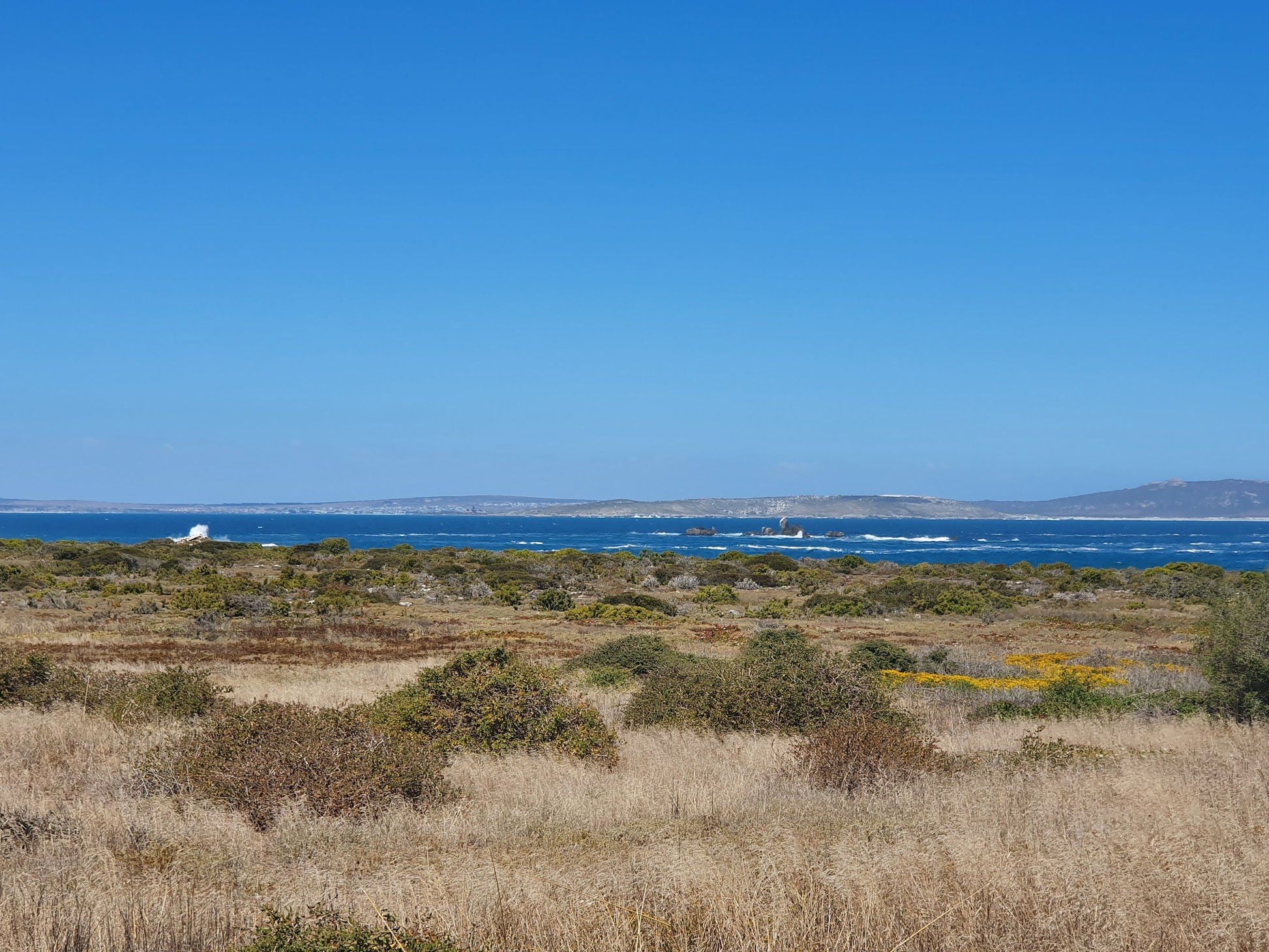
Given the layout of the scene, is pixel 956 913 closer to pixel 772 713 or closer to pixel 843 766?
pixel 843 766

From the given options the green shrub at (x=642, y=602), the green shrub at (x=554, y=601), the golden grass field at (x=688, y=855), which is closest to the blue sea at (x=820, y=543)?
the green shrub at (x=642, y=602)

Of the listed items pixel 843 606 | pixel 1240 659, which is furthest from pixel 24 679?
pixel 843 606

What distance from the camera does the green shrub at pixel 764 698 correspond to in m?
14.3

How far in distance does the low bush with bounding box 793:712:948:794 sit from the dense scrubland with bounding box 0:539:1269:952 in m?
0.04

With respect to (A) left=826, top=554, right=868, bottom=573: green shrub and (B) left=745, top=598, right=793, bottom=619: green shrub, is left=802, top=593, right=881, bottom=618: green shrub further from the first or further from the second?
(A) left=826, top=554, right=868, bottom=573: green shrub

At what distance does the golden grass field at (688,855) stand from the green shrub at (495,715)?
657 millimetres

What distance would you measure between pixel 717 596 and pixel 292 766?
49017 mm

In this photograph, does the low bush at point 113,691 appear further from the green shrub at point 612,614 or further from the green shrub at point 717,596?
the green shrub at point 717,596

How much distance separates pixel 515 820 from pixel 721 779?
263cm

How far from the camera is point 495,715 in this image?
12.9 m

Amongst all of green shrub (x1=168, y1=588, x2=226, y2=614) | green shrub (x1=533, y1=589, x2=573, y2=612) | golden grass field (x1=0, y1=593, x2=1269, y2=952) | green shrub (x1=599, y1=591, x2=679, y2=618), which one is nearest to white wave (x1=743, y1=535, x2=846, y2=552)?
green shrub (x1=599, y1=591, x2=679, y2=618)

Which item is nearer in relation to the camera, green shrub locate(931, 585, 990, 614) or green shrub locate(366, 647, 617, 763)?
green shrub locate(366, 647, 617, 763)

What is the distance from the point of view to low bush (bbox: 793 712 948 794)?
33.0 ft

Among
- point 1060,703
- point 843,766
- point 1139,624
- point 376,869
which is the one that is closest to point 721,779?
point 843,766
